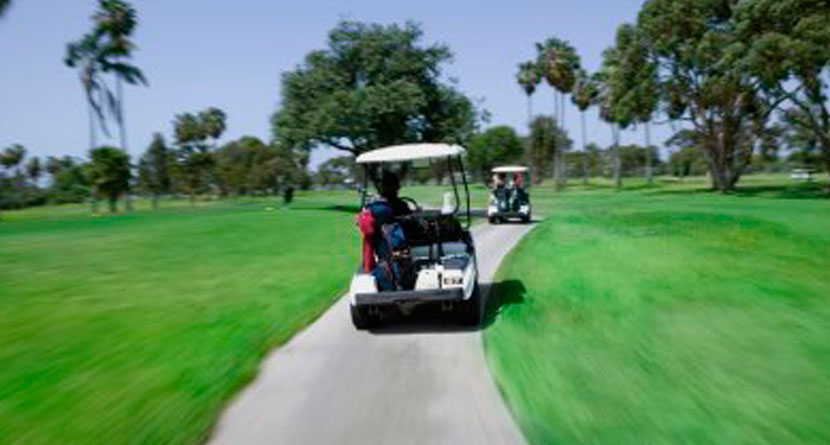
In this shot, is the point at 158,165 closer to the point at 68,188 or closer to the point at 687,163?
the point at 68,188

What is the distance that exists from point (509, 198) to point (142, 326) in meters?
19.4

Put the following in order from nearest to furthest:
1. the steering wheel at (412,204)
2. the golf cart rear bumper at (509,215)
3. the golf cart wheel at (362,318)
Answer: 1. the golf cart wheel at (362,318)
2. the steering wheel at (412,204)
3. the golf cart rear bumper at (509,215)

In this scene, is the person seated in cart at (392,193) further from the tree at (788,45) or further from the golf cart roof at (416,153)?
the tree at (788,45)

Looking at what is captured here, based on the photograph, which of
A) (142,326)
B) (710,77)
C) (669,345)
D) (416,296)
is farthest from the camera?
(710,77)

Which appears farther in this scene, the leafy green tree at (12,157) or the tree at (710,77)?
the leafy green tree at (12,157)

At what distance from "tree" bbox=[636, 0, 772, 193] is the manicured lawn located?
34669 mm

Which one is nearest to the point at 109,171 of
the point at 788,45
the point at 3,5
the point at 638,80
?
the point at 3,5

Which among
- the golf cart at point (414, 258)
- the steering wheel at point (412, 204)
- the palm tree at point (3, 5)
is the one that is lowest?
the golf cart at point (414, 258)

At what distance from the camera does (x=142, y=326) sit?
10.1 metres

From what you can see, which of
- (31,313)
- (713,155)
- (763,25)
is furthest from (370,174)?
(713,155)

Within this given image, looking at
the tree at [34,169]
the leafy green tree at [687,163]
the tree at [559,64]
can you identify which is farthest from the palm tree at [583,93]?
the tree at [34,169]

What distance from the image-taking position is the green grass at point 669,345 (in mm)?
5387

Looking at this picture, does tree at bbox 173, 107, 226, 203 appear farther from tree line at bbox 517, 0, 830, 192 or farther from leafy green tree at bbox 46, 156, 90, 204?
tree line at bbox 517, 0, 830, 192

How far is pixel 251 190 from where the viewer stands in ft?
394
